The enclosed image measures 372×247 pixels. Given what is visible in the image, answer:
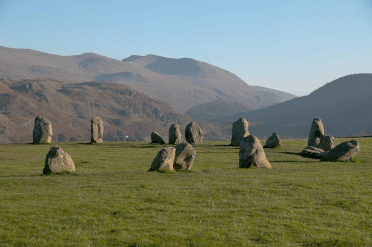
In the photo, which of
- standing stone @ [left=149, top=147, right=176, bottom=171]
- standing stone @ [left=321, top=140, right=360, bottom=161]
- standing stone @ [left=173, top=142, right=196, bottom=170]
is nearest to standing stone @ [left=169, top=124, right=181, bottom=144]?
standing stone @ [left=321, top=140, right=360, bottom=161]

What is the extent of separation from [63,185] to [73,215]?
21.9ft

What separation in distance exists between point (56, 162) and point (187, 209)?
1253 centimetres

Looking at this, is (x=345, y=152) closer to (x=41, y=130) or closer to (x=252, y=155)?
(x=252, y=155)

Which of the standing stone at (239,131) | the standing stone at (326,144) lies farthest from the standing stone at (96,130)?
the standing stone at (326,144)

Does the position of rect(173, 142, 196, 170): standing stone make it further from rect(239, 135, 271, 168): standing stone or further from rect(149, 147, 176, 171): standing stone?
rect(239, 135, 271, 168): standing stone

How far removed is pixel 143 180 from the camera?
21.4m

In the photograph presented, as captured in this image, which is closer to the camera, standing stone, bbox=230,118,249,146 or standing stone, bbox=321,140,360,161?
standing stone, bbox=321,140,360,161

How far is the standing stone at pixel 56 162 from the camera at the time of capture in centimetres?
2423

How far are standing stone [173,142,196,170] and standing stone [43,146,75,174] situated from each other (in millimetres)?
6667

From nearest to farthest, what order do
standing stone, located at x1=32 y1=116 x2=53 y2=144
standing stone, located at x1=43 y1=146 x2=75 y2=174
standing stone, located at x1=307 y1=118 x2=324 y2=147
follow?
1. standing stone, located at x1=43 y1=146 x2=75 y2=174
2. standing stone, located at x1=307 y1=118 x2=324 y2=147
3. standing stone, located at x1=32 y1=116 x2=53 y2=144

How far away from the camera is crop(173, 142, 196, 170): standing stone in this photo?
26.4 meters

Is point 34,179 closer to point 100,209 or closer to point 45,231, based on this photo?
point 100,209

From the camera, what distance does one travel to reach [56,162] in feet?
80.1

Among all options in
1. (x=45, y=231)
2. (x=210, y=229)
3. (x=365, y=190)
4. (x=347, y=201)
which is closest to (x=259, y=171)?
(x=365, y=190)
